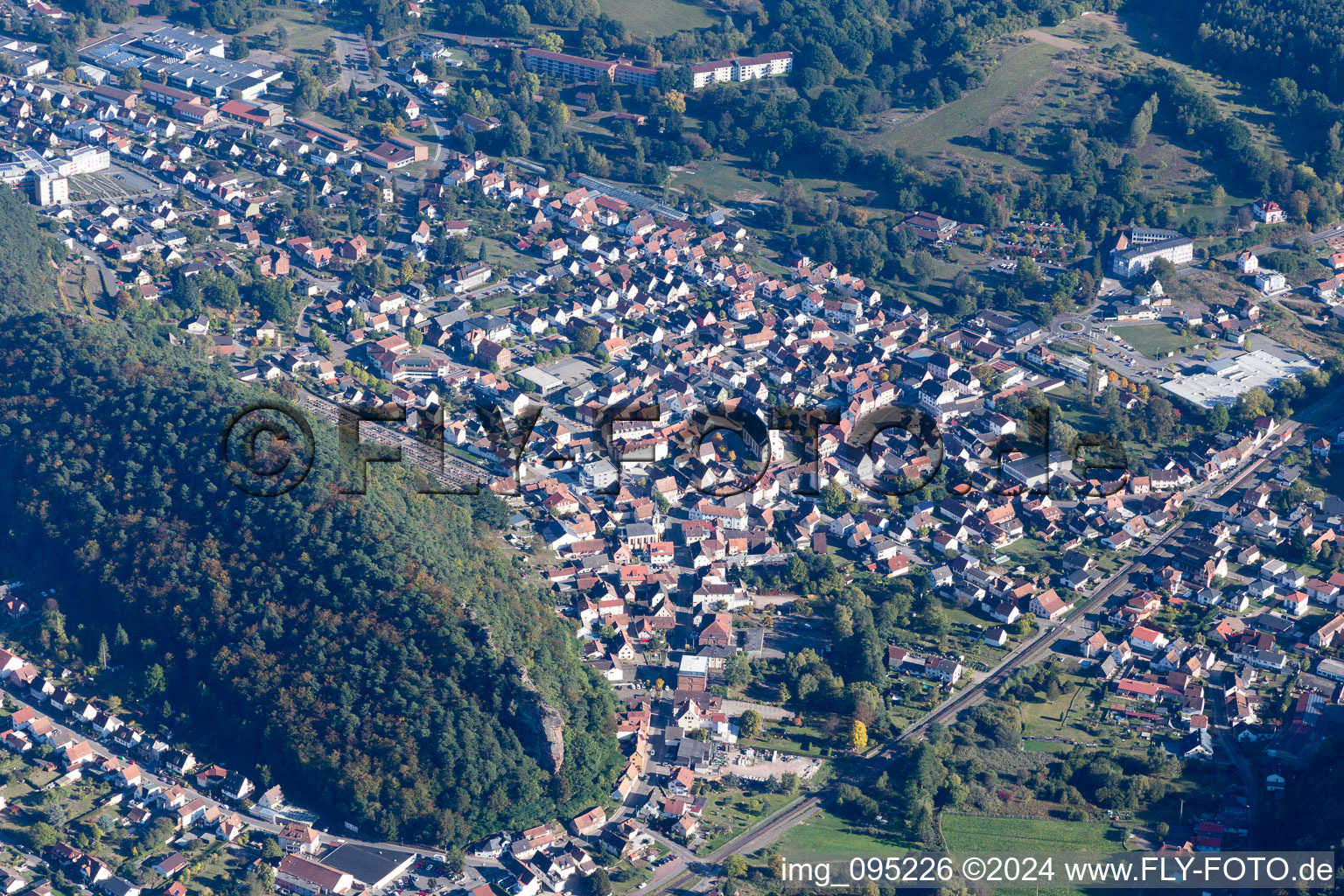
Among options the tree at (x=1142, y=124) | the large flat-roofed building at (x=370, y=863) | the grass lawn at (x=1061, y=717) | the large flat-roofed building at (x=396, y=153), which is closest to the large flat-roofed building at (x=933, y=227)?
the tree at (x=1142, y=124)

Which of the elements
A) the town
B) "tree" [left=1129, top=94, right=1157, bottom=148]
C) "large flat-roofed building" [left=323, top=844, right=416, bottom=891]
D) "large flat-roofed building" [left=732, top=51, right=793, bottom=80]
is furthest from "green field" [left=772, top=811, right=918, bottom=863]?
"large flat-roofed building" [left=732, top=51, right=793, bottom=80]

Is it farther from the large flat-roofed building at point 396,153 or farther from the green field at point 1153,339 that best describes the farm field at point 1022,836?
the large flat-roofed building at point 396,153

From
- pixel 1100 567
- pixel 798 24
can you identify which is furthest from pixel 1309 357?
pixel 798 24

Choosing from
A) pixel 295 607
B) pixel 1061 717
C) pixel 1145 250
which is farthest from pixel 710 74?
pixel 1061 717

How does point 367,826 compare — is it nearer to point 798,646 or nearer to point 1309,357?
point 798,646

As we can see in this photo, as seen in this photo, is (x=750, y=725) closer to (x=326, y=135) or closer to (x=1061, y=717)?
(x=1061, y=717)

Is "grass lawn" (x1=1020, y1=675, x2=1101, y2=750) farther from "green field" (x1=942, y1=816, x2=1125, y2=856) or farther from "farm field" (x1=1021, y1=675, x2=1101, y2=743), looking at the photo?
"green field" (x1=942, y1=816, x2=1125, y2=856)
